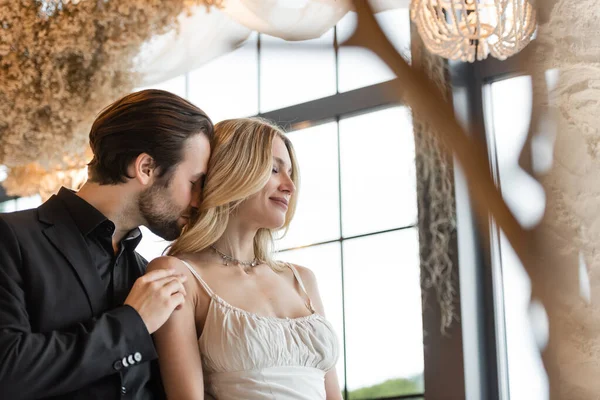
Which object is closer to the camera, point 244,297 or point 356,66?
point 244,297

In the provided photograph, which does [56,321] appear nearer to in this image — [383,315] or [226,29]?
[383,315]

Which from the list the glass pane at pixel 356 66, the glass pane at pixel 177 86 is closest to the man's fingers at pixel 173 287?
the glass pane at pixel 356 66

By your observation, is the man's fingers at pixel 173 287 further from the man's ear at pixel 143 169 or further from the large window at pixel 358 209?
the large window at pixel 358 209

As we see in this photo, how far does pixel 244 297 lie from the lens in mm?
1701

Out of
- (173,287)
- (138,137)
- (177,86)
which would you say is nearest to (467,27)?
(138,137)

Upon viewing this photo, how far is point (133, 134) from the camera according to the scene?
150 centimetres

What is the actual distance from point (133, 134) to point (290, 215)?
47 cm

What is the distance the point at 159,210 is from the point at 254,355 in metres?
0.35

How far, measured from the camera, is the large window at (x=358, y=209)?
311 cm

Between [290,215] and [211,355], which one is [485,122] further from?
[211,355]

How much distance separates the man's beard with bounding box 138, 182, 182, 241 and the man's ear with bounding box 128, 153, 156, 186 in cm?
2

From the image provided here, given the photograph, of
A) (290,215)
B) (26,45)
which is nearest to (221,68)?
(26,45)

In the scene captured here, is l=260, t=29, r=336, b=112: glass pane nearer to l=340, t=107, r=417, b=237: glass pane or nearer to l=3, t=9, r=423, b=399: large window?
l=3, t=9, r=423, b=399: large window

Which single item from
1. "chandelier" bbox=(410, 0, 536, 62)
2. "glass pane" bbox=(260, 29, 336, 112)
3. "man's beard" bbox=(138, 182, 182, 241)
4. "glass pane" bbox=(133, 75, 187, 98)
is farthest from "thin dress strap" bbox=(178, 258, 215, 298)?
"glass pane" bbox=(133, 75, 187, 98)
